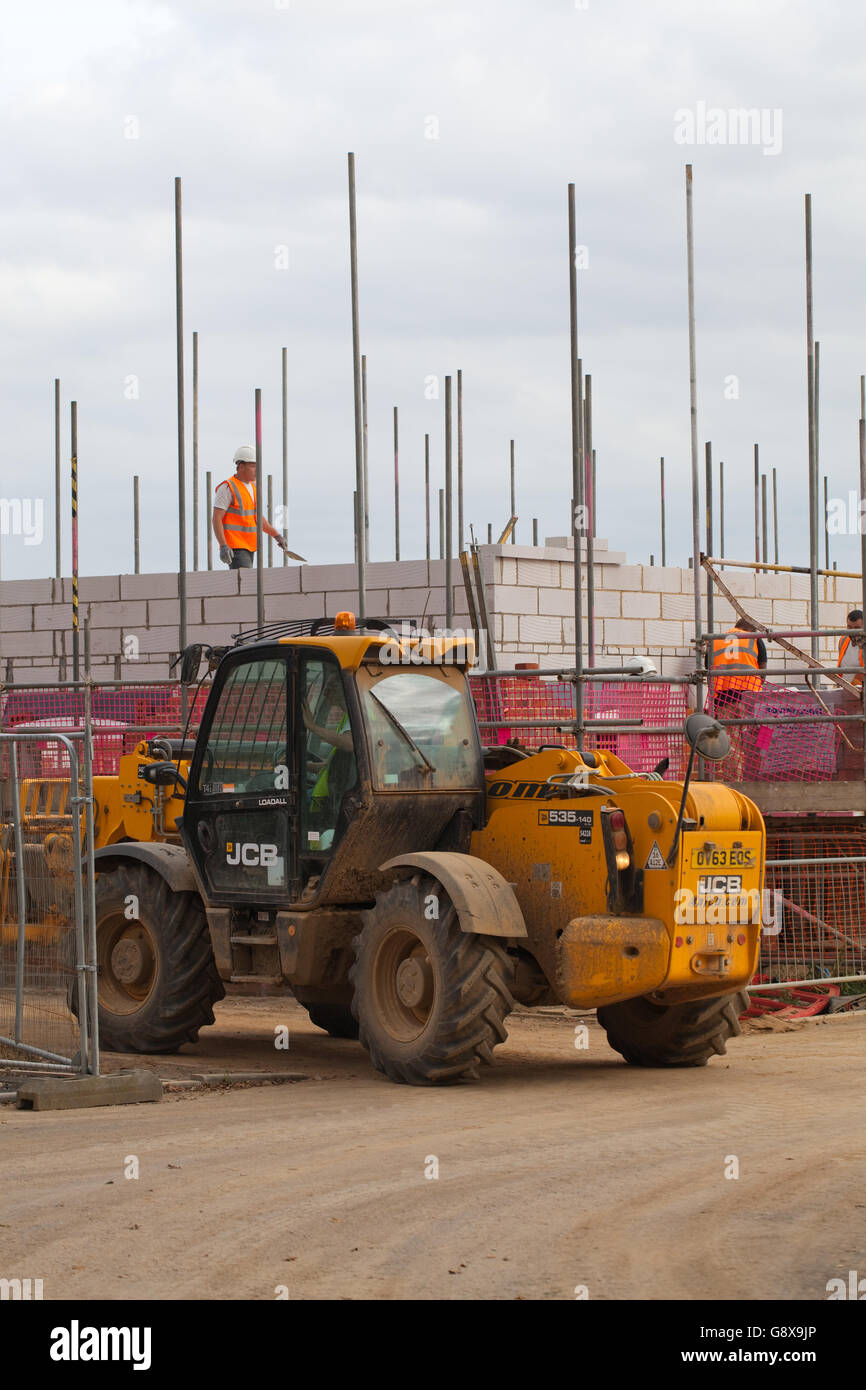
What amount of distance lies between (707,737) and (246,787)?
3027mm

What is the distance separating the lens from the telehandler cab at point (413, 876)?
9.84 m

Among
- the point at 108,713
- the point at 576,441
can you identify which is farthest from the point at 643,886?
the point at 108,713

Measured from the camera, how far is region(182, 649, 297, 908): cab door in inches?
425

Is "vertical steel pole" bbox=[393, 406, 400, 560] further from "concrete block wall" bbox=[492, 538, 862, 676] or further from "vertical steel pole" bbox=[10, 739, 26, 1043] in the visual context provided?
"vertical steel pole" bbox=[10, 739, 26, 1043]

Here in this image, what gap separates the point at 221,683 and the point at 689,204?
22.5 ft

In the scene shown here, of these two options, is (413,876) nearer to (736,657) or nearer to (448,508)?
(736,657)

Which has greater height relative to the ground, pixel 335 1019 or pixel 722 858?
pixel 722 858

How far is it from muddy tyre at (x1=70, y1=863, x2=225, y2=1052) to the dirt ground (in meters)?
0.53

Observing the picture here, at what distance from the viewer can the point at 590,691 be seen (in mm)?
16016

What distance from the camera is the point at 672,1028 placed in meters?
10.7

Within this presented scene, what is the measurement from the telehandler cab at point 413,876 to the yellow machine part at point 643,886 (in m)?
0.01

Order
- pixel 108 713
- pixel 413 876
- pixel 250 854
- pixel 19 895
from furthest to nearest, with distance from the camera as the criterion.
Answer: pixel 108 713 → pixel 250 854 → pixel 413 876 → pixel 19 895

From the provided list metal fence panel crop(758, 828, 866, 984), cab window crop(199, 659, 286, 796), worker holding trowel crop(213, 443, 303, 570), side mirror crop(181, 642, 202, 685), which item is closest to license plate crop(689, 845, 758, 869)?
cab window crop(199, 659, 286, 796)

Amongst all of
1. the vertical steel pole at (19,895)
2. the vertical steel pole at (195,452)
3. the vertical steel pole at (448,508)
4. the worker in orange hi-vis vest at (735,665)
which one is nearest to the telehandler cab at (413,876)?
the vertical steel pole at (19,895)
